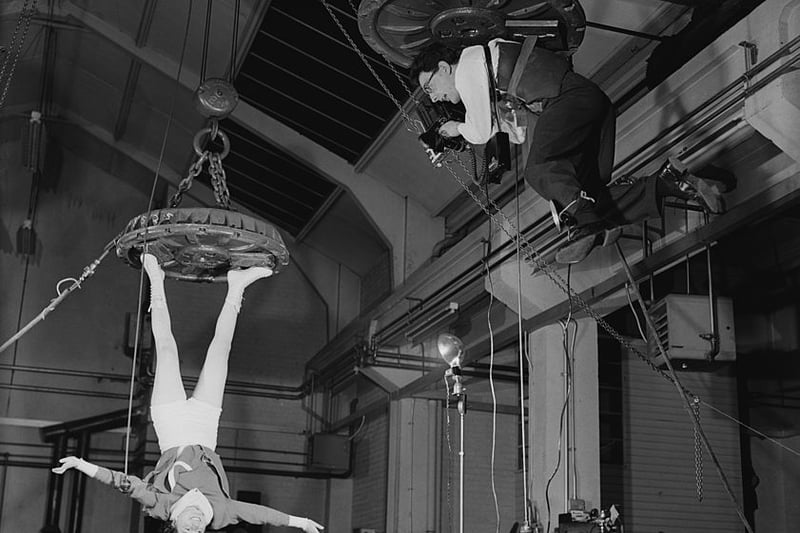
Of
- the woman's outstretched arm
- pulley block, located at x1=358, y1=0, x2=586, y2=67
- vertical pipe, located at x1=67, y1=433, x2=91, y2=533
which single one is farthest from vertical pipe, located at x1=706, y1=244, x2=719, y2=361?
vertical pipe, located at x1=67, y1=433, x2=91, y2=533

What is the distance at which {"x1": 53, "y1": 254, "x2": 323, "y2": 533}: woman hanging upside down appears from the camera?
5594mm

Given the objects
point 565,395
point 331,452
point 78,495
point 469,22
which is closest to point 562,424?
point 565,395

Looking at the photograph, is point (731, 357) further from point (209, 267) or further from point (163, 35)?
point (163, 35)

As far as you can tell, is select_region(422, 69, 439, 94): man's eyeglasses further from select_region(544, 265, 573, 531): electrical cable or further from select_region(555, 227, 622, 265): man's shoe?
select_region(544, 265, 573, 531): electrical cable

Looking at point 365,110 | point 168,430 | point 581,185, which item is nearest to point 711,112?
point 581,185

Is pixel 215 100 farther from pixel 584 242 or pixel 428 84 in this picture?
pixel 584 242

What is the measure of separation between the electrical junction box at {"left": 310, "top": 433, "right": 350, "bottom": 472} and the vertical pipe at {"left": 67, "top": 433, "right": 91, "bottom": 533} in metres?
2.60

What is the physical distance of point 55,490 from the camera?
11461 millimetres

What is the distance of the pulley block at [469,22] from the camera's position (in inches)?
163

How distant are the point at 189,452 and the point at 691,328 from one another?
301 cm

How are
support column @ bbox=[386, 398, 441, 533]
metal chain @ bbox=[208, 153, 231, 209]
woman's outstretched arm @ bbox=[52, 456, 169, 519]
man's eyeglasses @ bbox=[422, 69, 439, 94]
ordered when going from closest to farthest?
man's eyeglasses @ bbox=[422, 69, 439, 94] → woman's outstretched arm @ bbox=[52, 456, 169, 519] → metal chain @ bbox=[208, 153, 231, 209] → support column @ bbox=[386, 398, 441, 533]

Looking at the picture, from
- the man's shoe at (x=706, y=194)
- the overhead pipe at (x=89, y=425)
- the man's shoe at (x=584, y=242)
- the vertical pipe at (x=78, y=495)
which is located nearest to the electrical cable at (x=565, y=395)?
the man's shoe at (x=706, y=194)

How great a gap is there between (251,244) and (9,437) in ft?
23.6

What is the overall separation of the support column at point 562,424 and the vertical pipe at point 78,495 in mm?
6538
